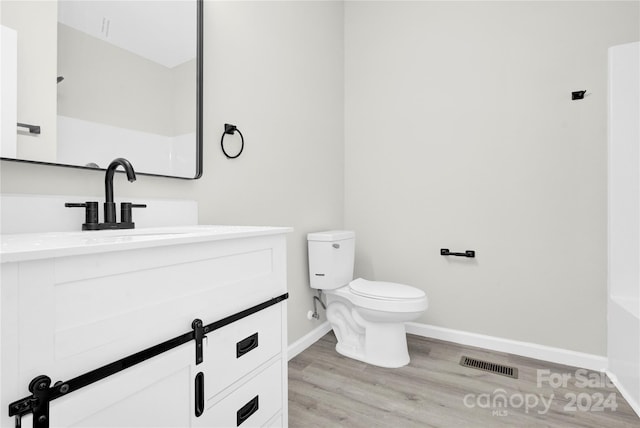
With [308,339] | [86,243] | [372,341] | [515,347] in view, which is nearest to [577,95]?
[515,347]

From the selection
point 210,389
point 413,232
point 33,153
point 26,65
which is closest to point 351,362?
point 413,232

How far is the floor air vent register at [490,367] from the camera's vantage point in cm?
187

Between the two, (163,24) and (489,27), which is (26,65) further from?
(489,27)

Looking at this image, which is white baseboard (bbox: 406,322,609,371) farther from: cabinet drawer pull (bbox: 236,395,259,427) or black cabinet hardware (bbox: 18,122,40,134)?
black cabinet hardware (bbox: 18,122,40,134)

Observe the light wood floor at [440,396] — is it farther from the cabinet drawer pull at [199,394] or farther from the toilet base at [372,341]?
the cabinet drawer pull at [199,394]

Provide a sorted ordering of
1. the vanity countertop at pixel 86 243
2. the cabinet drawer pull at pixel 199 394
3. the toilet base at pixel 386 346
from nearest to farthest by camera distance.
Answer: the vanity countertop at pixel 86 243
the cabinet drawer pull at pixel 199 394
the toilet base at pixel 386 346

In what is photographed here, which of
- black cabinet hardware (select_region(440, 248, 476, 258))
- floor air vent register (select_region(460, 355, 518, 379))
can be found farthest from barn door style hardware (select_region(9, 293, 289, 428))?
black cabinet hardware (select_region(440, 248, 476, 258))

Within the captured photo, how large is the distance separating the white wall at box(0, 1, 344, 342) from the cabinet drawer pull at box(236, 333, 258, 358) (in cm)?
65

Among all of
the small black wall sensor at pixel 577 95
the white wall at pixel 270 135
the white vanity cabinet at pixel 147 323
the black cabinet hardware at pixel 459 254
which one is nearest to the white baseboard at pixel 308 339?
the white wall at pixel 270 135

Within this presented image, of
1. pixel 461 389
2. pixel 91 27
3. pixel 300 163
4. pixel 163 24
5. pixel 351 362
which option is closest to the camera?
pixel 91 27

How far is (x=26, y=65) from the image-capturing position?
0.97 metres

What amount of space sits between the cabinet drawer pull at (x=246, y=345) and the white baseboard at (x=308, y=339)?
3.39 ft

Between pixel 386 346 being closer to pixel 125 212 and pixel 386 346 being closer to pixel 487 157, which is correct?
pixel 487 157

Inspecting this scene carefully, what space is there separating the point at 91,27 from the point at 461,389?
2.26m
